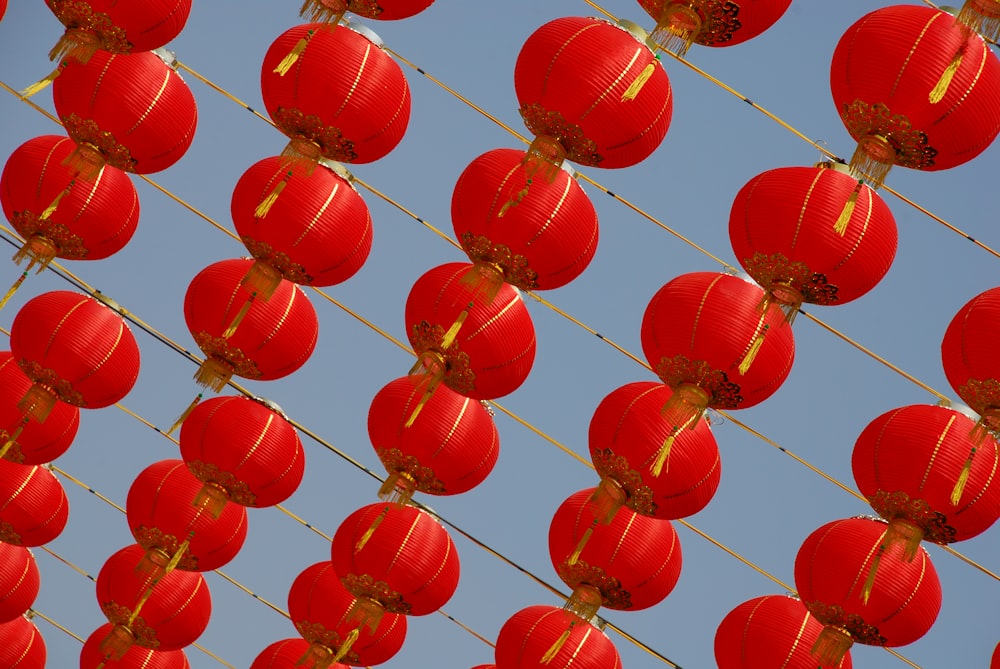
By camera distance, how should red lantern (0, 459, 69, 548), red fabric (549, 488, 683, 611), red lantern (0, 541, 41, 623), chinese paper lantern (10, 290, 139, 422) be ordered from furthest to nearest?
red lantern (0, 541, 41, 623) → red lantern (0, 459, 69, 548) → chinese paper lantern (10, 290, 139, 422) → red fabric (549, 488, 683, 611)

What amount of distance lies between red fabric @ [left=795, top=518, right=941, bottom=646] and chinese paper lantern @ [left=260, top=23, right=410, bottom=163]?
7.26 ft

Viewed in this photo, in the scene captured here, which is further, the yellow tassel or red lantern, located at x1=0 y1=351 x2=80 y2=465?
red lantern, located at x1=0 y1=351 x2=80 y2=465

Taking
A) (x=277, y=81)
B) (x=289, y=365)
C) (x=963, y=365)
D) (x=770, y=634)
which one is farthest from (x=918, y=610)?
(x=277, y=81)

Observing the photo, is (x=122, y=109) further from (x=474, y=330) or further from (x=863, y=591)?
(x=863, y=591)

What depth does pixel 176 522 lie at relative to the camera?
658 centimetres

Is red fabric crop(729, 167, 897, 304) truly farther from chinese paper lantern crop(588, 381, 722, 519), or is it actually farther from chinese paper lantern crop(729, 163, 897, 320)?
Result: chinese paper lantern crop(588, 381, 722, 519)

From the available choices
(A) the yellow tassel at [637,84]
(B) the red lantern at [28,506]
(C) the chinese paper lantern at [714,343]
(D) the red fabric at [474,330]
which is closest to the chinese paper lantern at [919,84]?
(A) the yellow tassel at [637,84]

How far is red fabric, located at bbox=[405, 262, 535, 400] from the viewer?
536 centimetres

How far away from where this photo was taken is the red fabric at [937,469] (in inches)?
196

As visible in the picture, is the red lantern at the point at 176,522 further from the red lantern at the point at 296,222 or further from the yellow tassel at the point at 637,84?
the yellow tassel at the point at 637,84

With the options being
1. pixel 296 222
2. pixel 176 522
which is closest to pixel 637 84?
pixel 296 222

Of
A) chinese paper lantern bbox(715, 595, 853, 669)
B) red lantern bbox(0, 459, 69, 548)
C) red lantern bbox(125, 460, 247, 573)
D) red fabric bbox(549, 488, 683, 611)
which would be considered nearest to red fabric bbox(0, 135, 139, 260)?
red lantern bbox(125, 460, 247, 573)

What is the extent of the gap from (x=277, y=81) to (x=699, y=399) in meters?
1.83

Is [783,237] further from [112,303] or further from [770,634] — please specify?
[112,303]
